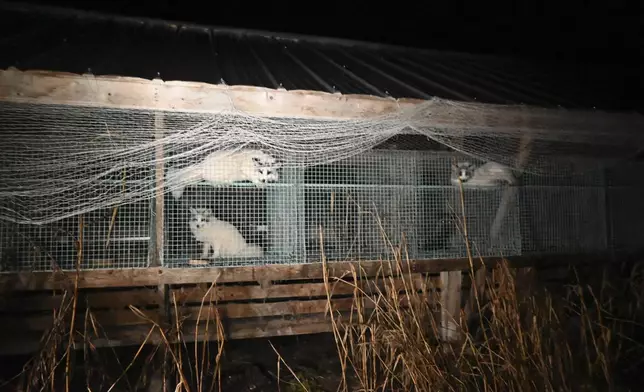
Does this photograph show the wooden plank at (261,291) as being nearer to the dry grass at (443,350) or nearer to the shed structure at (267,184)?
the shed structure at (267,184)

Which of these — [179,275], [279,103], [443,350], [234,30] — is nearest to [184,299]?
[179,275]

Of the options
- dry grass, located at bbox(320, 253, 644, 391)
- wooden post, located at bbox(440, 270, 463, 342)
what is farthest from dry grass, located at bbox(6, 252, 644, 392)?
wooden post, located at bbox(440, 270, 463, 342)

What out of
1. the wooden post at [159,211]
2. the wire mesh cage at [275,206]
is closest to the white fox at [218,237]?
the wire mesh cage at [275,206]

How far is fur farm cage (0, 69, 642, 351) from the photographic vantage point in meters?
2.80

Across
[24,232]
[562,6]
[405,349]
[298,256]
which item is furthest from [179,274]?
[562,6]

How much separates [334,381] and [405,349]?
159cm

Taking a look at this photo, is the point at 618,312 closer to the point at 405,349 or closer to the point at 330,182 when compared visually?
A: the point at 405,349

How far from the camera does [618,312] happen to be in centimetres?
344

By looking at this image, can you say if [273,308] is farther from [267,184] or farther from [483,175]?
[483,175]

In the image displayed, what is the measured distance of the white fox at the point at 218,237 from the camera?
11.5 ft

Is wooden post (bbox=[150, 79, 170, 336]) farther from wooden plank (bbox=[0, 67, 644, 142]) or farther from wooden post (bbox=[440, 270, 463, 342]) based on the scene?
wooden post (bbox=[440, 270, 463, 342])

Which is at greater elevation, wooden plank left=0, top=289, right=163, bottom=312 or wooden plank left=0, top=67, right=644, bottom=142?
wooden plank left=0, top=67, right=644, bottom=142

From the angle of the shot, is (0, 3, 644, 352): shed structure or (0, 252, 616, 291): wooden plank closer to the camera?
(0, 3, 644, 352): shed structure

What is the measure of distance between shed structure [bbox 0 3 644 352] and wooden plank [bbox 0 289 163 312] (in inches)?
0.4
